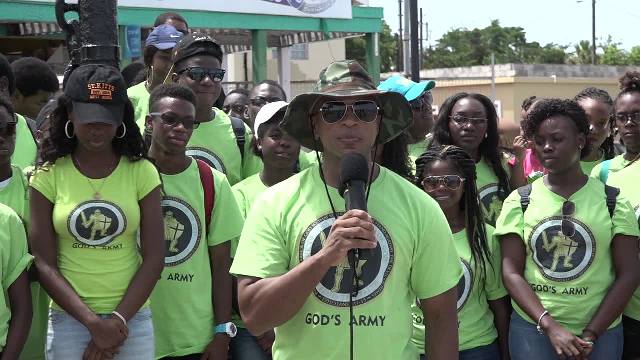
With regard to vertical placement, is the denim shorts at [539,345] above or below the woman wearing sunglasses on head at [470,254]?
below

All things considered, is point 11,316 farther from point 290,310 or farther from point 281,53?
point 281,53

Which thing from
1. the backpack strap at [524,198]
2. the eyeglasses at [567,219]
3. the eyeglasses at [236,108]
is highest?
the eyeglasses at [236,108]

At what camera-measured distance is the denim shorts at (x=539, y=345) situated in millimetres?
4477

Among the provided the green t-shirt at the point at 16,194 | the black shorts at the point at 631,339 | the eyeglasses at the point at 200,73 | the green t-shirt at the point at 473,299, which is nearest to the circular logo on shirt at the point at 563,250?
the green t-shirt at the point at 473,299

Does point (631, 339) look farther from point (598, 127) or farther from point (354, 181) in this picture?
point (354, 181)

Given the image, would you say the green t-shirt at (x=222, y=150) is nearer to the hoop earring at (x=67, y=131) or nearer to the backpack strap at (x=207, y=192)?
the backpack strap at (x=207, y=192)

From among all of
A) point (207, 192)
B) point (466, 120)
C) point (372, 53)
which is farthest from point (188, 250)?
point (372, 53)

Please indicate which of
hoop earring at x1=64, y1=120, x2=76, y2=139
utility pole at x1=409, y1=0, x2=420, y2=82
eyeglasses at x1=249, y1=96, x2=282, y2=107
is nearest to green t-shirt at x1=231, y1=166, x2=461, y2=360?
hoop earring at x1=64, y1=120, x2=76, y2=139

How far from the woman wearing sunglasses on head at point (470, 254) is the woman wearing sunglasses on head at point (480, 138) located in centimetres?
47

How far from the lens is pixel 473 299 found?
4574 millimetres

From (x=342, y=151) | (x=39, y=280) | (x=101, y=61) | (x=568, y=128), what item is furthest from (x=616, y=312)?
(x=101, y=61)

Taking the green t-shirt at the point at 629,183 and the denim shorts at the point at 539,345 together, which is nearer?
the denim shorts at the point at 539,345

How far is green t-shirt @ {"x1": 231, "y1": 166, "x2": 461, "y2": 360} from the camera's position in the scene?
2844 mm

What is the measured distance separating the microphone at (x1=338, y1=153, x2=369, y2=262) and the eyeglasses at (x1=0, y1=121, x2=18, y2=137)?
2024mm
